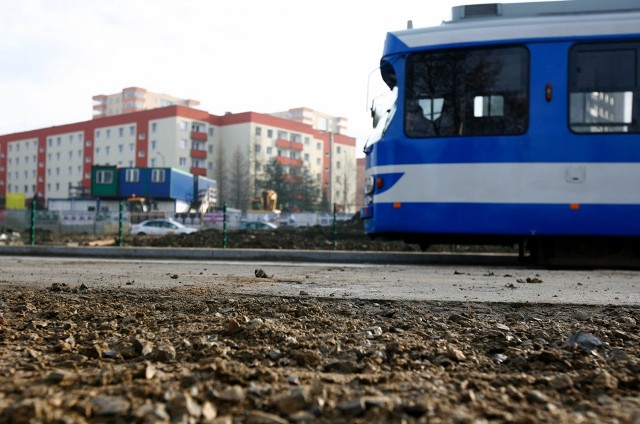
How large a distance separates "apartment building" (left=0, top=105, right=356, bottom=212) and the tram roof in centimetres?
6035

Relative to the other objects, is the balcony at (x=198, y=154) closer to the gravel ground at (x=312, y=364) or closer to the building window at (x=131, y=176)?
the building window at (x=131, y=176)

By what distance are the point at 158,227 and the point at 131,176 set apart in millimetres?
18201

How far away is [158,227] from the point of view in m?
27.1

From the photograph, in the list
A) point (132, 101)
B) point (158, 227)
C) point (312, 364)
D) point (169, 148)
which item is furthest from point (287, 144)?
point (312, 364)

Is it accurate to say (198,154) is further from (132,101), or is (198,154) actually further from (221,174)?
(132,101)

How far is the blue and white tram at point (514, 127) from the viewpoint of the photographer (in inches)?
297

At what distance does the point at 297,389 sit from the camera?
181cm

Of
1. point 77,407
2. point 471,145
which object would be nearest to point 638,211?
point 471,145

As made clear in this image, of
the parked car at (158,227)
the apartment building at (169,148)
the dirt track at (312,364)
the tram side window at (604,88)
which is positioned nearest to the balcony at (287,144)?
the apartment building at (169,148)

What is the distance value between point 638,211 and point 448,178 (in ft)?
8.72

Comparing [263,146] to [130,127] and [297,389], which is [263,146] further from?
[297,389]

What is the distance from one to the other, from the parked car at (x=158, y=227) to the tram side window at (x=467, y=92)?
19535 millimetres

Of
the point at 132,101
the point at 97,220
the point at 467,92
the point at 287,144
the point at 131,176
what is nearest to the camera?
the point at 467,92

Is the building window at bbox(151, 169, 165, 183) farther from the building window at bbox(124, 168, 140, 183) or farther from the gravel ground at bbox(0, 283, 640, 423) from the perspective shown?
the gravel ground at bbox(0, 283, 640, 423)
